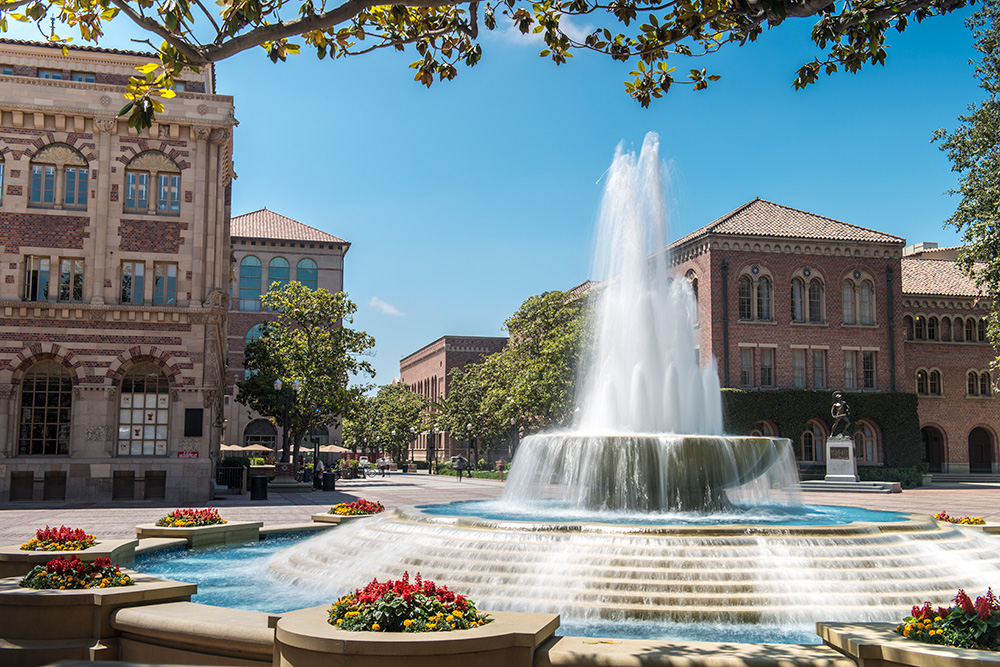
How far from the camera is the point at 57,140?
30.2 m

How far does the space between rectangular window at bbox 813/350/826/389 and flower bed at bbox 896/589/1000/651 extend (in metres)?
45.2

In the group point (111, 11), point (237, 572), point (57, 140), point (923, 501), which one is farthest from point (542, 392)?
point (111, 11)

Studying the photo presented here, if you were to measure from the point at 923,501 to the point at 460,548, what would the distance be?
85.5 ft

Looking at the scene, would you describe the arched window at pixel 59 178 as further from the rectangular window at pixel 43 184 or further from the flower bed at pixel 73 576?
the flower bed at pixel 73 576

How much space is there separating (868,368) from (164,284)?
39.5 metres

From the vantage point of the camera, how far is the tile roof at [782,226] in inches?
1924

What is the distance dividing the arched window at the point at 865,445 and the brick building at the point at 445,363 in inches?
1740

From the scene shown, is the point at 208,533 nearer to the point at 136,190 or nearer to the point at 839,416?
the point at 136,190

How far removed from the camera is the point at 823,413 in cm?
4766

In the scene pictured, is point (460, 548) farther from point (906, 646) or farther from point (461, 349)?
point (461, 349)

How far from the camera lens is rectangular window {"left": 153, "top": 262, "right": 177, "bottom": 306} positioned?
30.4 m

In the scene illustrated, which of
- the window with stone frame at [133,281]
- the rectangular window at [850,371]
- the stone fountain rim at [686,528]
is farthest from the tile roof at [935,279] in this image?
the stone fountain rim at [686,528]

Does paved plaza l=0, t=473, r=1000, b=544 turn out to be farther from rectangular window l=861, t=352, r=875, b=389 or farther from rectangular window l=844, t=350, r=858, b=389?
rectangular window l=861, t=352, r=875, b=389

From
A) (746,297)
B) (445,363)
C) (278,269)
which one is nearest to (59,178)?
(746,297)
